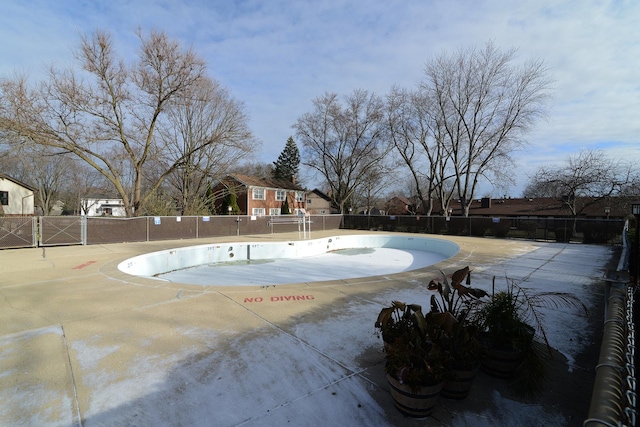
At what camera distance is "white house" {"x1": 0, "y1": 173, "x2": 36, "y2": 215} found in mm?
28078

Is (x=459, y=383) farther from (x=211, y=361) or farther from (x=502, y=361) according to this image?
(x=211, y=361)

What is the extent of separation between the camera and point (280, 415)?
2203 mm

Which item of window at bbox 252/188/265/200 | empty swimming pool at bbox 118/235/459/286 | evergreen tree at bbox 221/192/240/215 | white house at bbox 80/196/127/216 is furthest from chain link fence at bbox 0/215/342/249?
white house at bbox 80/196/127/216

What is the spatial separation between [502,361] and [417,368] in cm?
104

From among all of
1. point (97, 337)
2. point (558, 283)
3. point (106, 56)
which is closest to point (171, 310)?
point (97, 337)

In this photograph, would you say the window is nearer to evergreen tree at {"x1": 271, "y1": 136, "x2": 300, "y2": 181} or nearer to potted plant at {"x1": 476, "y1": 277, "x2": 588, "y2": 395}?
evergreen tree at {"x1": 271, "y1": 136, "x2": 300, "y2": 181}

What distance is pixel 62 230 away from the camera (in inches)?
465

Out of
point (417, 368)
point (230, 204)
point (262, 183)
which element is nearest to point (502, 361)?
point (417, 368)

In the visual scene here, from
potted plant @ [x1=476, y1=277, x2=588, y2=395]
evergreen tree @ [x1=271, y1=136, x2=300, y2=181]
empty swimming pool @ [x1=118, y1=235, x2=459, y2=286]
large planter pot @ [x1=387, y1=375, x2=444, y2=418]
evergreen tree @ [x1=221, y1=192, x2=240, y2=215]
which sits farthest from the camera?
evergreen tree @ [x1=271, y1=136, x2=300, y2=181]

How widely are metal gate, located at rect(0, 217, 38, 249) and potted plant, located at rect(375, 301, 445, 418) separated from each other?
46.4 feet

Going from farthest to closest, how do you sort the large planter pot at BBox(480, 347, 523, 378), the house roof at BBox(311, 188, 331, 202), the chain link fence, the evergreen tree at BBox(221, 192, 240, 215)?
the house roof at BBox(311, 188, 331, 202), the evergreen tree at BBox(221, 192, 240, 215), the chain link fence, the large planter pot at BBox(480, 347, 523, 378)

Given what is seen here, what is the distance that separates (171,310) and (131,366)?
165 centimetres

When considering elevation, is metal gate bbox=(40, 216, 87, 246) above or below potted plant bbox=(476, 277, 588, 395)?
above

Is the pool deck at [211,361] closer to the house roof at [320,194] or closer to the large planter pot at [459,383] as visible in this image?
the large planter pot at [459,383]
